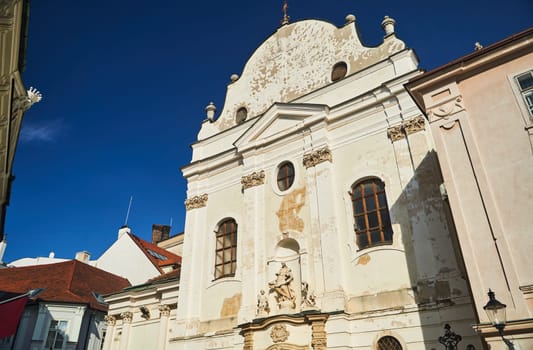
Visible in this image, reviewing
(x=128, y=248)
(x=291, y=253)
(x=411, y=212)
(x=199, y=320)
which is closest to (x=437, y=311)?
(x=411, y=212)

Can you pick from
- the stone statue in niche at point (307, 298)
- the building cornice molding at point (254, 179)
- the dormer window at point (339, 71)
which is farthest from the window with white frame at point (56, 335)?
the dormer window at point (339, 71)

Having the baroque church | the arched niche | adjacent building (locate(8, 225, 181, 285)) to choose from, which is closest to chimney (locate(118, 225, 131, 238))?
adjacent building (locate(8, 225, 181, 285))

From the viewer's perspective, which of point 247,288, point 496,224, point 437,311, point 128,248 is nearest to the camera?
point 496,224

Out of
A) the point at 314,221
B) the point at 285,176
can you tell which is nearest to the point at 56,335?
the point at 285,176

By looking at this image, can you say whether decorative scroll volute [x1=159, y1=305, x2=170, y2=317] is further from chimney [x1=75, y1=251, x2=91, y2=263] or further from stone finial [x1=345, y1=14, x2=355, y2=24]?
chimney [x1=75, y1=251, x2=91, y2=263]

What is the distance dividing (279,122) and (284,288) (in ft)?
22.4

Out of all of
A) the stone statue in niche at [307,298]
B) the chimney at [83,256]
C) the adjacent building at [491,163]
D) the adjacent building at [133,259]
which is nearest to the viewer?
the adjacent building at [491,163]

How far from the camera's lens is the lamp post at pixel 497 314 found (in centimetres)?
728

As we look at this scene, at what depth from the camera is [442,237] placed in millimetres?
11883

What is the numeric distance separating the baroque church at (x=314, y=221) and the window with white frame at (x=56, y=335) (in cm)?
426

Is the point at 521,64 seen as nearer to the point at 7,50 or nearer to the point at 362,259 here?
the point at 362,259

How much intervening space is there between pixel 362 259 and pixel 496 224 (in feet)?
17.3

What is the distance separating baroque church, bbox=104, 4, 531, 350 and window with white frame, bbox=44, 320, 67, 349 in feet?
14.0

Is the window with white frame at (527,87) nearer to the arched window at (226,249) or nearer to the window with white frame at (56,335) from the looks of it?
the arched window at (226,249)
